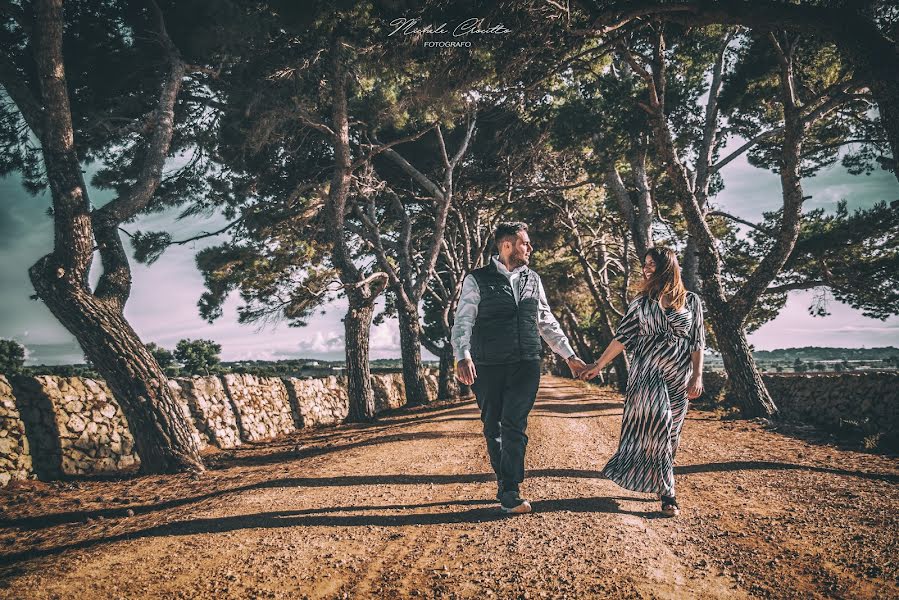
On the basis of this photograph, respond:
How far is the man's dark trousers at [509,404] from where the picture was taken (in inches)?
131

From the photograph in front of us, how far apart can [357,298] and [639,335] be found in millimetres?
8207

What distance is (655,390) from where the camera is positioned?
3576 millimetres

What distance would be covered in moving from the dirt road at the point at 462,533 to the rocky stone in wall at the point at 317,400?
248 inches

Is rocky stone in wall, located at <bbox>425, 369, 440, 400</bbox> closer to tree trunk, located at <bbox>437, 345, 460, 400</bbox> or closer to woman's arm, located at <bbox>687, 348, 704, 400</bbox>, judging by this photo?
tree trunk, located at <bbox>437, 345, 460, 400</bbox>

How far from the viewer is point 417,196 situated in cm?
1414

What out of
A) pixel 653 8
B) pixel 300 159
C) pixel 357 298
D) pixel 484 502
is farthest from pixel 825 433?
pixel 300 159

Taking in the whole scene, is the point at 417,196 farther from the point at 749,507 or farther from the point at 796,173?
the point at 749,507

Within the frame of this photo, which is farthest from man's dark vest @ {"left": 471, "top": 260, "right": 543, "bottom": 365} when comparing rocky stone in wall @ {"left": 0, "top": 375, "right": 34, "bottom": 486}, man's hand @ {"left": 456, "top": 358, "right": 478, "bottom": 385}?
rocky stone in wall @ {"left": 0, "top": 375, "right": 34, "bottom": 486}

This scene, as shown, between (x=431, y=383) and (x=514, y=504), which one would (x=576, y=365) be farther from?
(x=431, y=383)

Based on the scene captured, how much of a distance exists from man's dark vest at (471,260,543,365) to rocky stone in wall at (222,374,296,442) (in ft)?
27.0

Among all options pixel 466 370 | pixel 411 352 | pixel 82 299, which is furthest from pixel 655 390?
pixel 411 352

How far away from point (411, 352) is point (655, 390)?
34.9ft

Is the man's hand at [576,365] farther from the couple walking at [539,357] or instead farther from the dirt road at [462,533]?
the dirt road at [462,533]

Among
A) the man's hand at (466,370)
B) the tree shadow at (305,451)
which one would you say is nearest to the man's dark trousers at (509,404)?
the man's hand at (466,370)
